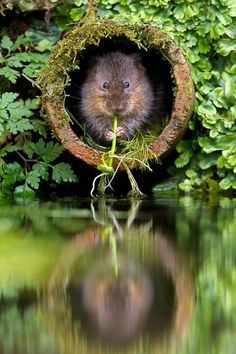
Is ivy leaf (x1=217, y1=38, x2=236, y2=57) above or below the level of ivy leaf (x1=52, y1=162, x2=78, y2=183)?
above

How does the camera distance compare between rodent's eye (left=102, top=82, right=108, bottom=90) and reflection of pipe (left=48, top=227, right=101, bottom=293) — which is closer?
reflection of pipe (left=48, top=227, right=101, bottom=293)

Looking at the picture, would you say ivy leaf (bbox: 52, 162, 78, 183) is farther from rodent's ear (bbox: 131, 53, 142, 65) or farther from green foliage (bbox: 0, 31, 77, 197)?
rodent's ear (bbox: 131, 53, 142, 65)

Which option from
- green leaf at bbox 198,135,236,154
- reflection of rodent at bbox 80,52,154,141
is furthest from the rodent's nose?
green leaf at bbox 198,135,236,154

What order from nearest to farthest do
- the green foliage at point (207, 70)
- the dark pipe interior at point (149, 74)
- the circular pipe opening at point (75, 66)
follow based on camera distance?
the circular pipe opening at point (75, 66) → the green foliage at point (207, 70) → the dark pipe interior at point (149, 74)

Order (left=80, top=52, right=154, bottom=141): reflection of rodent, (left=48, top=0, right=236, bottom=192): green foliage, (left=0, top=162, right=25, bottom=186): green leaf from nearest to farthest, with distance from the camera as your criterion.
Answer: (left=48, top=0, right=236, bottom=192): green foliage, (left=0, top=162, right=25, bottom=186): green leaf, (left=80, top=52, right=154, bottom=141): reflection of rodent

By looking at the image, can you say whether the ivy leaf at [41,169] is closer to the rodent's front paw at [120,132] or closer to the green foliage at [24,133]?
the green foliage at [24,133]

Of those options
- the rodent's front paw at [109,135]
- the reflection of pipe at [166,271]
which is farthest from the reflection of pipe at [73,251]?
the rodent's front paw at [109,135]

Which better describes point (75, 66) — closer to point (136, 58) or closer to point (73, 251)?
point (136, 58)
